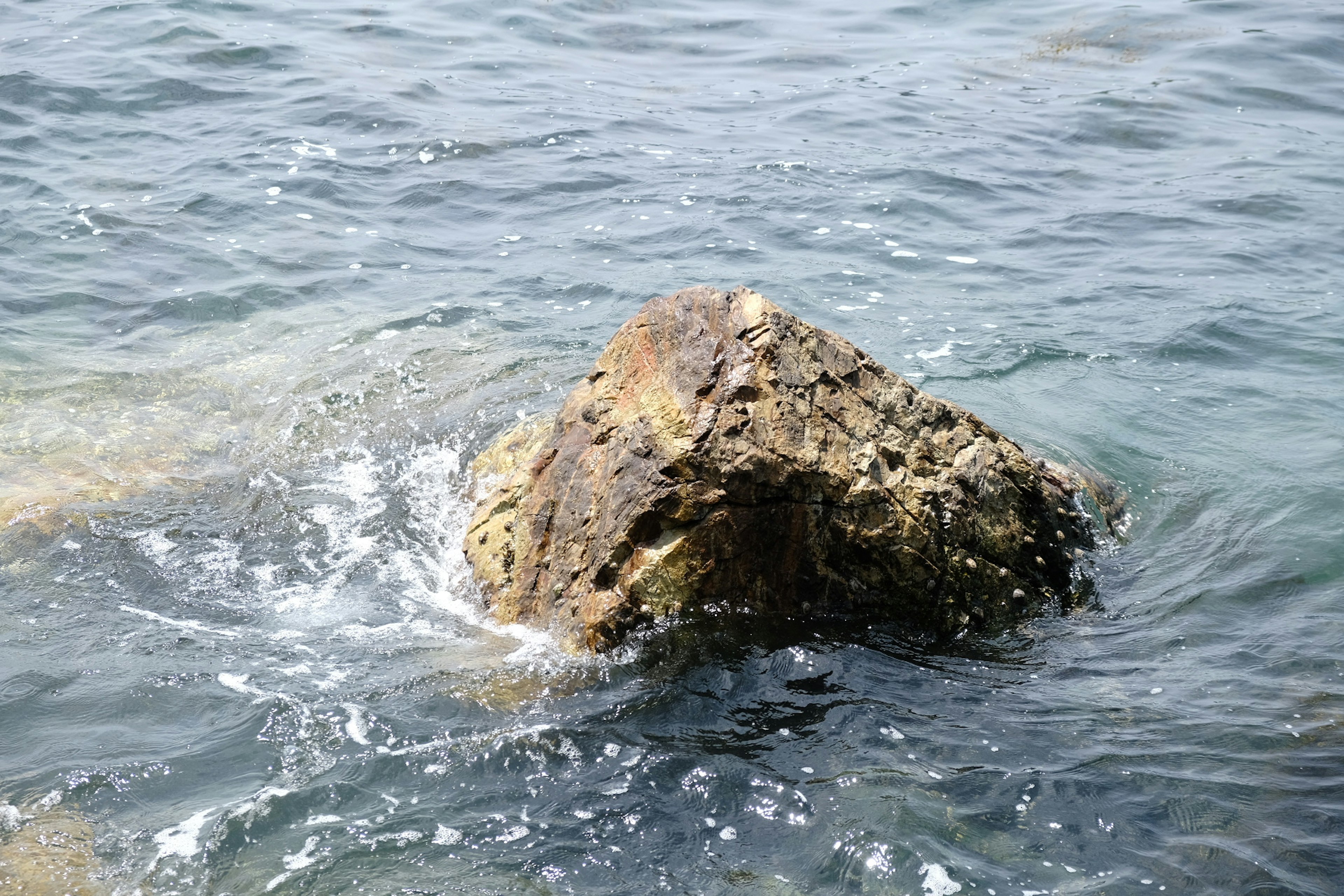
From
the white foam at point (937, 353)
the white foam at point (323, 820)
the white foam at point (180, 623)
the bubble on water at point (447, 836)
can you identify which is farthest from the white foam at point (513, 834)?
the white foam at point (937, 353)

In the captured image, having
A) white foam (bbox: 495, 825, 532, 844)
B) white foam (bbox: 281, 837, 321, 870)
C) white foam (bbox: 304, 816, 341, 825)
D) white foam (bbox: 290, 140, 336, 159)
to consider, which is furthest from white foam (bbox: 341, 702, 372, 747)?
white foam (bbox: 290, 140, 336, 159)

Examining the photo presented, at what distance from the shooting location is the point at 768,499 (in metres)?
4.71

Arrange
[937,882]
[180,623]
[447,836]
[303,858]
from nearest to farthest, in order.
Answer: [937,882] → [303,858] → [447,836] → [180,623]

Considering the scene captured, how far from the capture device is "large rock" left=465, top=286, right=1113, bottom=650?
4707 mm

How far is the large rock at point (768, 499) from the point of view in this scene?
4707 mm

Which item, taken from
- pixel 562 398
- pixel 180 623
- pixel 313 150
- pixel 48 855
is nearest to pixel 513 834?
pixel 48 855

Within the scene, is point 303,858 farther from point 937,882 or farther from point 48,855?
point 937,882

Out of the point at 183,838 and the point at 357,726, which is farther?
the point at 357,726

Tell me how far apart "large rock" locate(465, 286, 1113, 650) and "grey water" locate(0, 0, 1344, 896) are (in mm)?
206

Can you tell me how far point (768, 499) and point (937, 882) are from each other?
1.72 meters

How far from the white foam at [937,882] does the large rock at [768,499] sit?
1.37m

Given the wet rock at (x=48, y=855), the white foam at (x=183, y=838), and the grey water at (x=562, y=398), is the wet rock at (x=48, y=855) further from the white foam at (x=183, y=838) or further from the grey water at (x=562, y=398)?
the white foam at (x=183, y=838)

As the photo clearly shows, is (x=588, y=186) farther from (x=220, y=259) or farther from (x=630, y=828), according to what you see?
(x=630, y=828)

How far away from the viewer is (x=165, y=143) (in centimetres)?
1291
